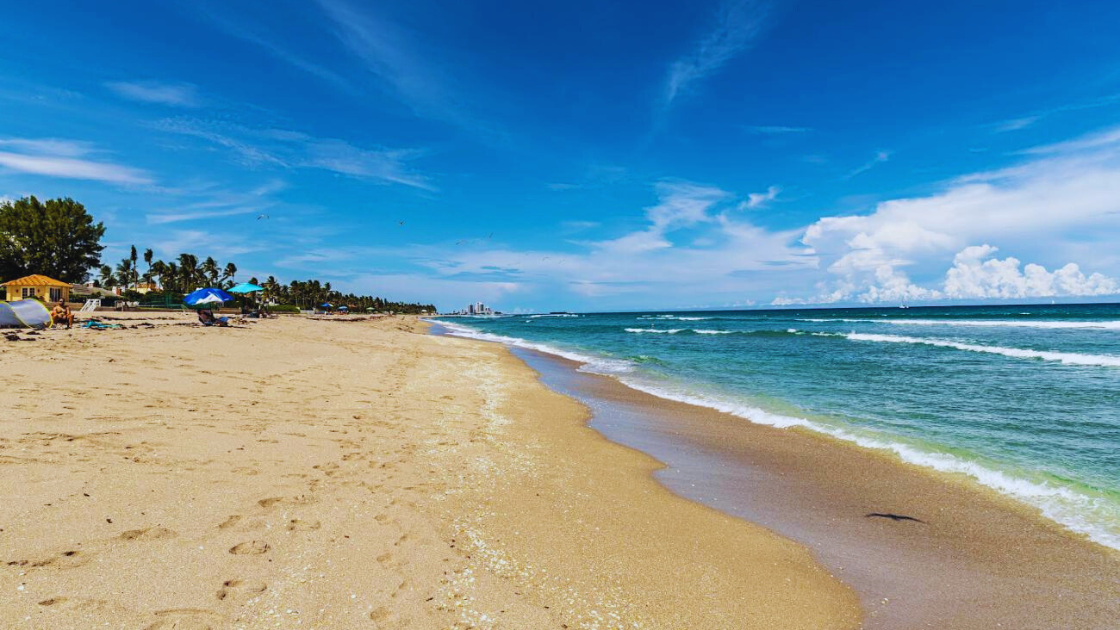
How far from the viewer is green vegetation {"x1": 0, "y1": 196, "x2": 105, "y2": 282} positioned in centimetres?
5175

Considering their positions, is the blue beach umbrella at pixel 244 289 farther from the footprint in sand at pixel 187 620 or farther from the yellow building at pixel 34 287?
the footprint in sand at pixel 187 620

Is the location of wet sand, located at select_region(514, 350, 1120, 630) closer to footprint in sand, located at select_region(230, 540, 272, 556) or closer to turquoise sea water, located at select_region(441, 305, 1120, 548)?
turquoise sea water, located at select_region(441, 305, 1120, 548)

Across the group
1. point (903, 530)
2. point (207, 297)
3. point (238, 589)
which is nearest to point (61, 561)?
point (238, 589)

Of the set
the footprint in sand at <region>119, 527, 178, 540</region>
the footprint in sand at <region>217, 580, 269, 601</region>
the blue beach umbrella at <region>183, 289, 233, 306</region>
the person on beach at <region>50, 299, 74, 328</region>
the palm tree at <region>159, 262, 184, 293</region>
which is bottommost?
the footprint in sand at <region>217, 580, 269, 601</region>

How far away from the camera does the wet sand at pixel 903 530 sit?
4.14m

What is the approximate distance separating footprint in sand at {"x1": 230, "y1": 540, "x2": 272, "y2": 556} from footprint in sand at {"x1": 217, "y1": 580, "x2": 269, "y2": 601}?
1.40ft

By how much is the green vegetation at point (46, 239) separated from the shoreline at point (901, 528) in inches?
3010

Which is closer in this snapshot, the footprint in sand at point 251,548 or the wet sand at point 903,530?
the footprint in sand at point 251,548

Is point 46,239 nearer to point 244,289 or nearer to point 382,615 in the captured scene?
point 244,289

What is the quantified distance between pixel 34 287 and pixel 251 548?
59827mm

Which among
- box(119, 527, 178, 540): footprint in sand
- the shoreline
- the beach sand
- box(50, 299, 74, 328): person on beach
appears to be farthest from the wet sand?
box(50, 299, 74, 328): person on beach

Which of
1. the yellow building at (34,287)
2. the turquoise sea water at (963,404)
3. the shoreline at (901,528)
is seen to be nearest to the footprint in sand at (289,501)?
the shoreline at (901,528)

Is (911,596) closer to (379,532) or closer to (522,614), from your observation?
(522,614)

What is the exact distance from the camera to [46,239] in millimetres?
53500
